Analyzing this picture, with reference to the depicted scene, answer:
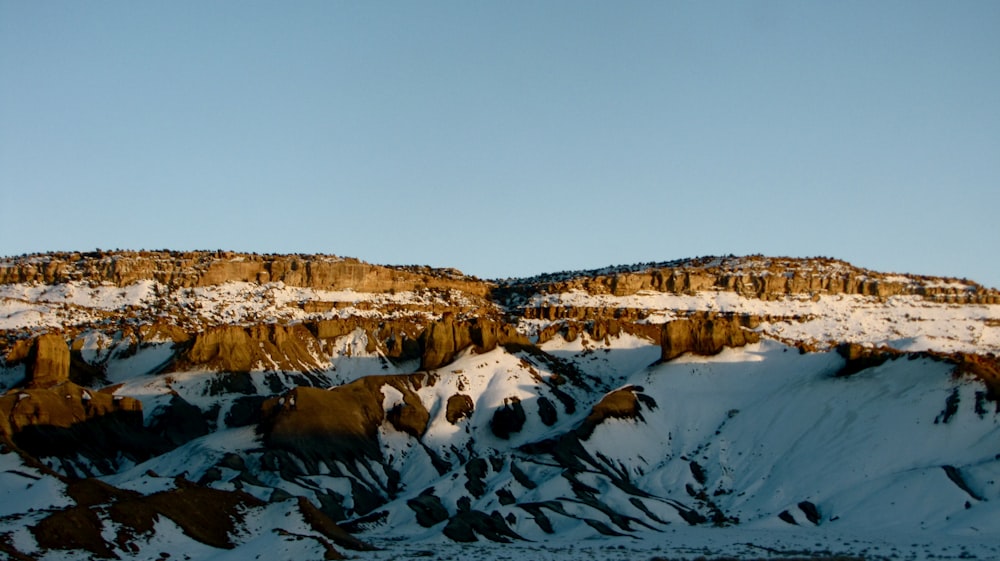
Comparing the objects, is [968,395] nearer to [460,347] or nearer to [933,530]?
[933,530]

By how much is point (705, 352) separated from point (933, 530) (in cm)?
6072

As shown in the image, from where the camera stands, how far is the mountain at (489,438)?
80625 millimetres

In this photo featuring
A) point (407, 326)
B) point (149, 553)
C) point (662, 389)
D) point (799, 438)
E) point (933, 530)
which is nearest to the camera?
point (149, 553)

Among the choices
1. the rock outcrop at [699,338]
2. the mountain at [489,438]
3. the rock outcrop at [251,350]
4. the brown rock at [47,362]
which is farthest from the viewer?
the rock outcrop at [251,350]

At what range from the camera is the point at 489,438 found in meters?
137

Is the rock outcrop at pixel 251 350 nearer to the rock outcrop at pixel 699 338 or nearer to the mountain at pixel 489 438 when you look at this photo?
the mountain at pixel 489 438

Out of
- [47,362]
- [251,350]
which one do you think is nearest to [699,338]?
[251,350]

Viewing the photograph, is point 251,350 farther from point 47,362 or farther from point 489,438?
point 489,438

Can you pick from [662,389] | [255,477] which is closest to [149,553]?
[255,477]

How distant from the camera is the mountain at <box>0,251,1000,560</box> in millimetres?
80625

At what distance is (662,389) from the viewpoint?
143625 mm

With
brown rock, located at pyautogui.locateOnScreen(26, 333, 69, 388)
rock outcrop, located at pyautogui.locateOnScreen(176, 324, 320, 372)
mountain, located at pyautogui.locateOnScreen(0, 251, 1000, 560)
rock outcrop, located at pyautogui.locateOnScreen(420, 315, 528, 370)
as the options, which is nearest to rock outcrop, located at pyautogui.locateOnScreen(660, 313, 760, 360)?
mountain, located at pyautogui.locateOnScreen(0, 251, 1000, 560)

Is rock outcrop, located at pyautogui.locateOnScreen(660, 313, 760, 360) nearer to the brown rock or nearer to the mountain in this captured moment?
the mountain

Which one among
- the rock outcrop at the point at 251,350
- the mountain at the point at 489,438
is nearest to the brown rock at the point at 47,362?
the mountain at the point at 489,438
